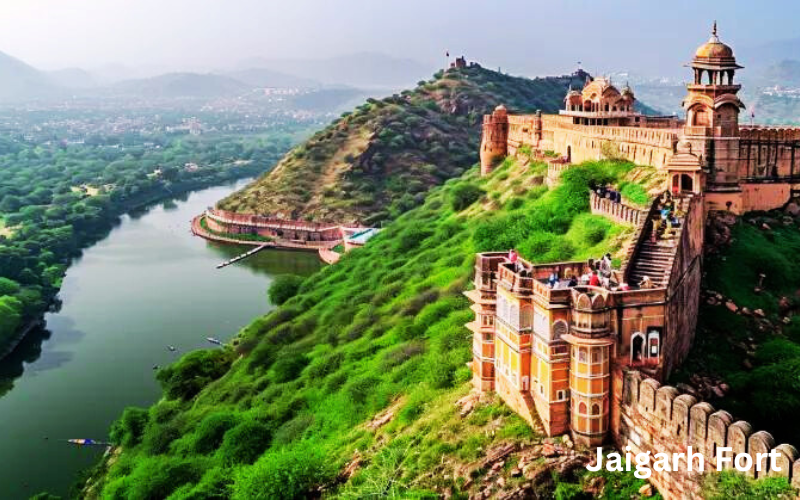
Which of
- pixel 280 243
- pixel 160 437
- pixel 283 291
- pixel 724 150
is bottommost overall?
pixel 280 243

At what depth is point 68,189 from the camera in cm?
10119

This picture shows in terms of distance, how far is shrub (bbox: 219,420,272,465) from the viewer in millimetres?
25389

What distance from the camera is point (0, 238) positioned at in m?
67.5

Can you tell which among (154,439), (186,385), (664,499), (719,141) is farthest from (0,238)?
(664,499)

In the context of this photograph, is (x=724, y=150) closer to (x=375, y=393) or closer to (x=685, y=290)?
(x=685, y=290)

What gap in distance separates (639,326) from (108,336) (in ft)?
123

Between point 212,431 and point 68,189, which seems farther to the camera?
point 68,189

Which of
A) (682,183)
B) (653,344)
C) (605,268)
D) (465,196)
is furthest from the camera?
(465,196)

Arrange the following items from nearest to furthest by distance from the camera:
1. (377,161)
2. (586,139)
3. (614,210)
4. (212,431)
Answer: (614,210), (212,431), (586,139), (377,161)

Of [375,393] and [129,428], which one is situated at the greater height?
[375,393]

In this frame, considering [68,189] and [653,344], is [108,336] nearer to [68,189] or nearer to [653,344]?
[653,344]

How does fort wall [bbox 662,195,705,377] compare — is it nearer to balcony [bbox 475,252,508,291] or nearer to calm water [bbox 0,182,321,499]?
balcony [bbox 475,252,508,291]

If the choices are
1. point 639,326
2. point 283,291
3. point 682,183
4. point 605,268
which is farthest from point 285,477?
point 283,291

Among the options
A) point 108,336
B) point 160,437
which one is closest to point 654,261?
point 160,437
